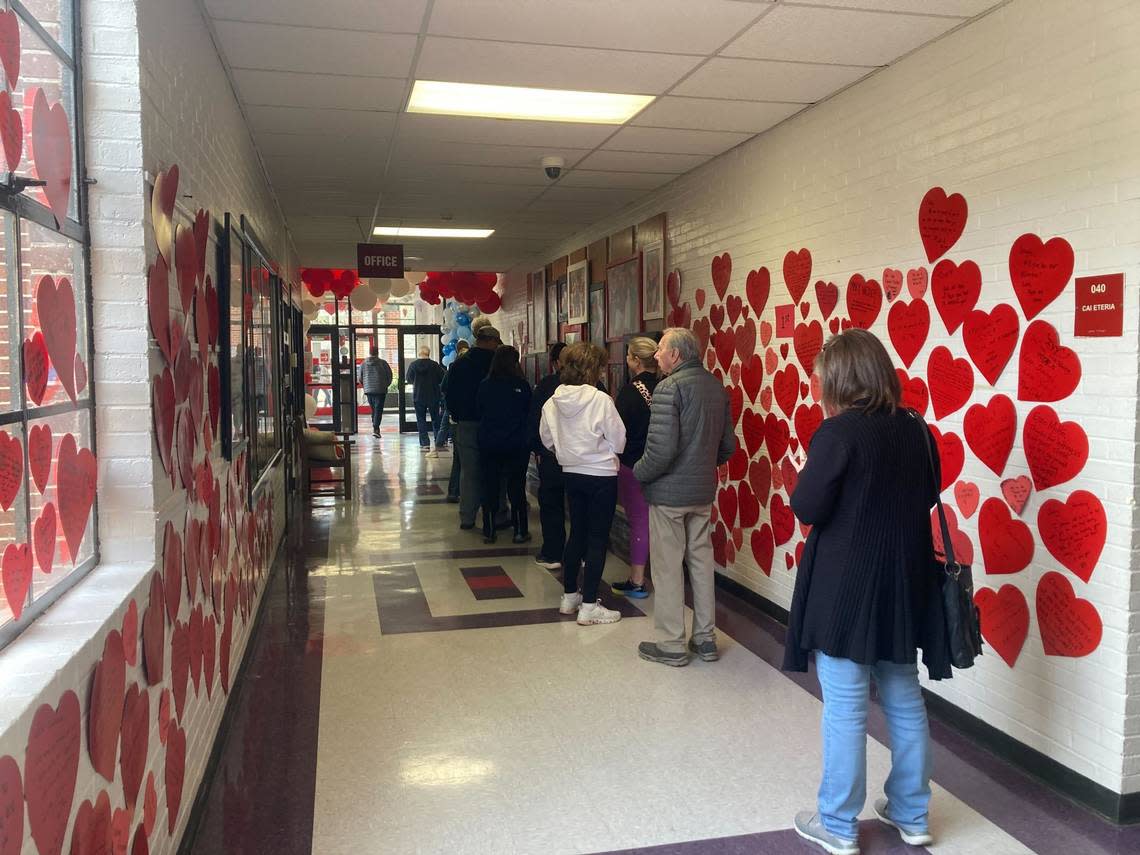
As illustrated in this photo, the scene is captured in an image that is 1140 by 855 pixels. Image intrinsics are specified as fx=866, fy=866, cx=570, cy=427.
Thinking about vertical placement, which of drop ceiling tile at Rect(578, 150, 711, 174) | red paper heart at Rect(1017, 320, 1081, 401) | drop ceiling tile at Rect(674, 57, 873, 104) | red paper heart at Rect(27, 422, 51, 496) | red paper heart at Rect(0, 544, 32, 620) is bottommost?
red paper heart at Rect(0, 544, 32, 620)

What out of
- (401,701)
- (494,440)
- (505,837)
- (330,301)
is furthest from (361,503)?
(330,301)

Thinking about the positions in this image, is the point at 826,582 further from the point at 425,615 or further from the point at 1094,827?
the point at 425,615

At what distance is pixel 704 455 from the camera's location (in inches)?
154

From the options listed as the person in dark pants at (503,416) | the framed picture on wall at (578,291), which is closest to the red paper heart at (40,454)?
the person in dark pants at (503,416)

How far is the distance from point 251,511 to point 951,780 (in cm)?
319

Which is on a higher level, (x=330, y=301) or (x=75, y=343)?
(x=330, y=301)

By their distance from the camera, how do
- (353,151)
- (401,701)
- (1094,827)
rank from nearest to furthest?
(1094,827) < (401,701) < (353,151)

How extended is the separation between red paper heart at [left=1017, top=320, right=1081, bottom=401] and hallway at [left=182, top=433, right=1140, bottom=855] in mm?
1314

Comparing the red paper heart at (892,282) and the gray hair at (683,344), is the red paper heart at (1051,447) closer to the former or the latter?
the red paper heart at (892,282)

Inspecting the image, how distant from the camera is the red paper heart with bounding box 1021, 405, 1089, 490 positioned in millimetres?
2758

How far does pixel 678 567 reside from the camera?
156 inches

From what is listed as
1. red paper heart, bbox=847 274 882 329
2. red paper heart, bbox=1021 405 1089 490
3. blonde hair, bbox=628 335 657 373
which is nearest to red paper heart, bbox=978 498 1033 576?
red paper heart, bbox=1021 405 1089 490

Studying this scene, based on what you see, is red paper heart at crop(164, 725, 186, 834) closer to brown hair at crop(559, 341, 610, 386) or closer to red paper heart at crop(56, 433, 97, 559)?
red paper heart at crop(56, 433, 97, 559)

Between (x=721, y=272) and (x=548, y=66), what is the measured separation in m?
1.99
